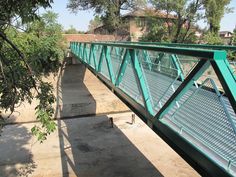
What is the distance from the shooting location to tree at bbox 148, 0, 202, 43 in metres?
30.3

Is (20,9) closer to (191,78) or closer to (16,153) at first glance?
(191,78)

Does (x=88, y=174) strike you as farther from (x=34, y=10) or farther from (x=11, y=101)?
(x=34, y=10)

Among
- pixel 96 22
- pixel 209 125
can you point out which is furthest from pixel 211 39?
pixel 96 22

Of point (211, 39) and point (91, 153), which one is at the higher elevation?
point (211, 39)

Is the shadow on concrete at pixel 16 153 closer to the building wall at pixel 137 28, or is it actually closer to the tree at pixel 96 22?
the building wall at pixel 137 28

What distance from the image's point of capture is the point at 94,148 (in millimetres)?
12773

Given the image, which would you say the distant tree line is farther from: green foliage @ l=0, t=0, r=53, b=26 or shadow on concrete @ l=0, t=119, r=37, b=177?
green foliage @ l=0, t=0, r=53, b=26

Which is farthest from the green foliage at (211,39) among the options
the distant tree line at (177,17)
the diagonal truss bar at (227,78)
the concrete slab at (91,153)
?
the diagonal truss bar at (227,78)

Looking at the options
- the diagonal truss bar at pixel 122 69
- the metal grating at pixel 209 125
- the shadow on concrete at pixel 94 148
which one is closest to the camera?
the metal grating at pixel 209 125

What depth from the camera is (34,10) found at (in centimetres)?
427

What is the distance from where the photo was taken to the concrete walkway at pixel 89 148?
1069cm

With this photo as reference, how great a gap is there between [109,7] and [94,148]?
27.2 meters

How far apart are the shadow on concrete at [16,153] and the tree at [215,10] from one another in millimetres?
23298

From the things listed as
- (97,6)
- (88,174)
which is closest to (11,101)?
(88,174)
